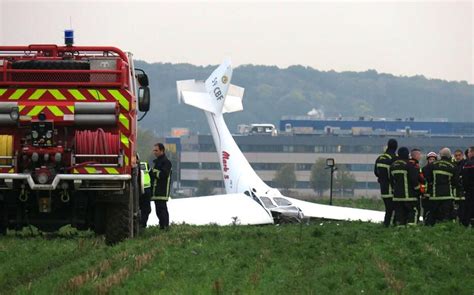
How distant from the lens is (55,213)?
21078 mm

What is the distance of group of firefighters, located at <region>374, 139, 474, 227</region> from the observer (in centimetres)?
2658

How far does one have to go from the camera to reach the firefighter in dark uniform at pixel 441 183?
27.8 meters

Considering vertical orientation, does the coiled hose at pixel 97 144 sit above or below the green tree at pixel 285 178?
above

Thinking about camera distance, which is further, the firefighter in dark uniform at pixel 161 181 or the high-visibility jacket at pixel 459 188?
the high-visibility jacket at pixel 459 188

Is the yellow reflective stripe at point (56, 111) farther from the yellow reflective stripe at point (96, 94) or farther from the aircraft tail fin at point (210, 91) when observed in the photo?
the aircraft tail fin at point (210, 91)

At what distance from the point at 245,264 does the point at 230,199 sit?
25502 millimetres

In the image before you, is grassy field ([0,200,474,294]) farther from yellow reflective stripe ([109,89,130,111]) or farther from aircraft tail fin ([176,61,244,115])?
aircraft tail fin ([176,61,244,115])

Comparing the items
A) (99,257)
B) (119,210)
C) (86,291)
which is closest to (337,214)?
(119,210)

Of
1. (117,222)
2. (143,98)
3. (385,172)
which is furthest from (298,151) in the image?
(117,222)

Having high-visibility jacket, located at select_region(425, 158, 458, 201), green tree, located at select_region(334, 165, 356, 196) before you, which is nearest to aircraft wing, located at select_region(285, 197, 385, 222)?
high-visibility jacket, located at select_region(425, 158, 458, 201)

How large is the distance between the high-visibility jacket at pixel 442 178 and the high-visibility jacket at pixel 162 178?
18.3 ft

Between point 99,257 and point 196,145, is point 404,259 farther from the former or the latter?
point 196,145

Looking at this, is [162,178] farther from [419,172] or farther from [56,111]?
[56,111]

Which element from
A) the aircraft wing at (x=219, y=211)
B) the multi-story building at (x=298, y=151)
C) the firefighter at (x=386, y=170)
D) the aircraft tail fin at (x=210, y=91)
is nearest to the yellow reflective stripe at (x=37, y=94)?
the firefighter at (x=386, y=170)
